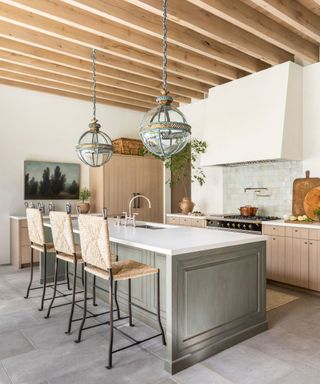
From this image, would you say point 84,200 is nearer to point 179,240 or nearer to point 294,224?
point 294,224

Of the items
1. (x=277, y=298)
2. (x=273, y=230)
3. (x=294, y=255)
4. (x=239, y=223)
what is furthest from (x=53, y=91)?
(x=277, y=298)

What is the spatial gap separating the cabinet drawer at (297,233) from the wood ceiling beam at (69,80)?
3.97 meters

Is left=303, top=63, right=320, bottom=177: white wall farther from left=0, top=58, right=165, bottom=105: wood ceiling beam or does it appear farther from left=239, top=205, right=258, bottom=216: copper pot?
left=0, top=58, right=165, bottom=105: wood ceiling beam

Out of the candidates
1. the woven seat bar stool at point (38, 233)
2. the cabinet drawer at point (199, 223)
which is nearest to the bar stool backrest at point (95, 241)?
the woven seat bar stool at point (38, 233)

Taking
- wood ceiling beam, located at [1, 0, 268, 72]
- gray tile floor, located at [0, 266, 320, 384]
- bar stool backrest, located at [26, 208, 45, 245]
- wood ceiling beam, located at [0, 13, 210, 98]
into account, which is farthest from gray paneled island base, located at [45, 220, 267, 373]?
wood ceiling beam, located at [0, 13, 210, 98]

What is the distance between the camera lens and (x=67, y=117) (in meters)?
6.75

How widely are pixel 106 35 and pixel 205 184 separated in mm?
3493

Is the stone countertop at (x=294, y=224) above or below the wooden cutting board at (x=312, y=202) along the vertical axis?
below

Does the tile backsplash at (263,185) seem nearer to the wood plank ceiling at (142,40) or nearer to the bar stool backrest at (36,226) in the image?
the wood plank ceiling at (142,40)

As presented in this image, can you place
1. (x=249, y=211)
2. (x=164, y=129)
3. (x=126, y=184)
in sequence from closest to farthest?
(x=164, y=129) → (x=249, y=211) → (x=126, y=184)

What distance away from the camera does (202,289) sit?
8.75ft

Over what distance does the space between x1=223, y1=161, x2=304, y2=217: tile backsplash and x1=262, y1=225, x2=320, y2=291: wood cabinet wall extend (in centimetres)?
81

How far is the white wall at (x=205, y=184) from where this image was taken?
6.38 m

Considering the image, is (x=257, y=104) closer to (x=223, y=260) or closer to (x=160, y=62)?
(x=160, y=62)
